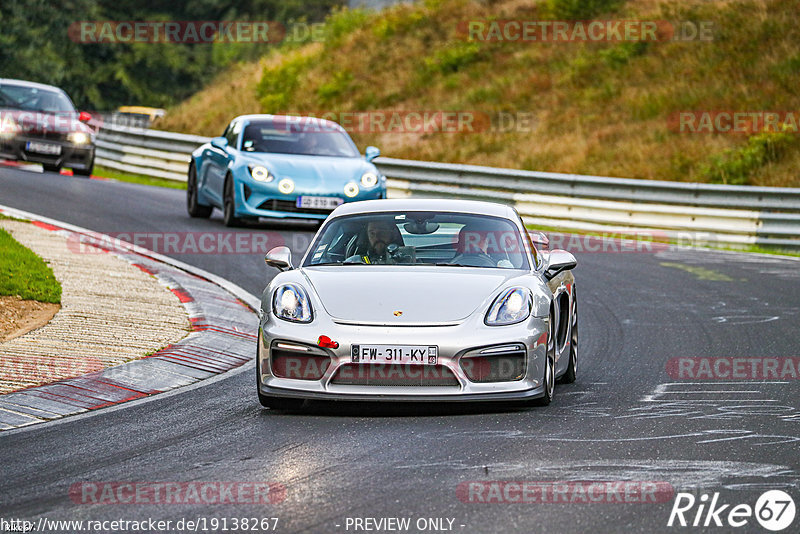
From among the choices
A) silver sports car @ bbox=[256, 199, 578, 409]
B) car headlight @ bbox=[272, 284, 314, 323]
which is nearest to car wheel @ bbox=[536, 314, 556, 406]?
silver sports car @ bbox=[256, 199, 578, 409]

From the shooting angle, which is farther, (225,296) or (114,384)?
(225,296)

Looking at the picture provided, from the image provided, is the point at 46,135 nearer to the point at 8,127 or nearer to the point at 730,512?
the point at 8,127

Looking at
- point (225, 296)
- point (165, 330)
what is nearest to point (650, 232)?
point (225, 296)

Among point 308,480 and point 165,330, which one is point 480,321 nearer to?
point 308,480

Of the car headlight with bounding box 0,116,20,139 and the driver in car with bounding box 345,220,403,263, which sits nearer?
the driver in car with bounding box 345,220,403,263

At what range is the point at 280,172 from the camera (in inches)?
669

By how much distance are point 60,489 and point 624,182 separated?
16517mm

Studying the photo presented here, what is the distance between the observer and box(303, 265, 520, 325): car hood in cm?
732

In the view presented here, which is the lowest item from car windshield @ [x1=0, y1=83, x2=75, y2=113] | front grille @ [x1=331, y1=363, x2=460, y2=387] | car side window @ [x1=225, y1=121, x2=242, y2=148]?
front grille @ [x1=331, y1=363, x2=460, y2=387]

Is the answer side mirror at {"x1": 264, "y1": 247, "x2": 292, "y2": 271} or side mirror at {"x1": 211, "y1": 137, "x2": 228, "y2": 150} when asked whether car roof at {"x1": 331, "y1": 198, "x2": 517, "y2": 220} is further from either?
side mirror at {"x1": 211, "y1": 137, "x2": 228, "y2": 150}

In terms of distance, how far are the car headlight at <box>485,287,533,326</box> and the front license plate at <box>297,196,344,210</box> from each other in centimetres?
937

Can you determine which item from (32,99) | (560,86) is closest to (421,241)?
(32,99)

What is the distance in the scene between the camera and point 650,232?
67.9ft

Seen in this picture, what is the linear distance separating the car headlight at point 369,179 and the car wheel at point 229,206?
5.61 feet
